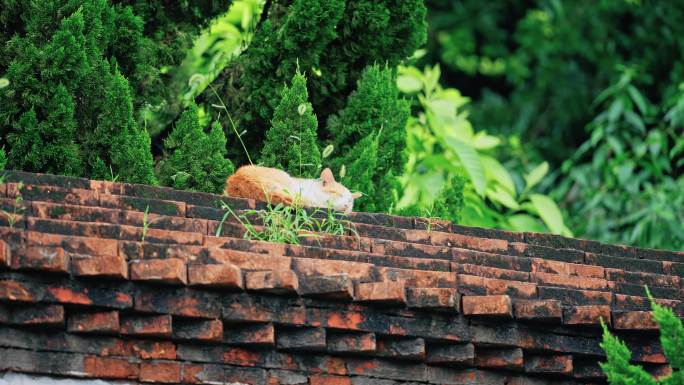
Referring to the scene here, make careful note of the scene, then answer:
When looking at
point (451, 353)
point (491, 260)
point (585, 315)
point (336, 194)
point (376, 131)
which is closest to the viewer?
point (451, 353)

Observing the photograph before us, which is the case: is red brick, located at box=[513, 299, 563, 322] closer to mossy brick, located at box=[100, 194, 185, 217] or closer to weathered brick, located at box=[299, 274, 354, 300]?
weathered brick, located at box=[299, 274, 354, 300]

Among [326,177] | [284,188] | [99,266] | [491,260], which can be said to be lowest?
[99,266]

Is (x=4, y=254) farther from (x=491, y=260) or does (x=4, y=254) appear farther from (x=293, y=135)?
(x=293, y=135)

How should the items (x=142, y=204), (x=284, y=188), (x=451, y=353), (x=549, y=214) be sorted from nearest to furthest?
(x=451, y=353) < (x=142, y=204) < (x=284, y=188) < (x=549, y=214)

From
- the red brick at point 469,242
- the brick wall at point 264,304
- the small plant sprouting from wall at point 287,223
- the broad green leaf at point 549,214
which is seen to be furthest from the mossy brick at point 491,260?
the broad green leaf at point 549,214

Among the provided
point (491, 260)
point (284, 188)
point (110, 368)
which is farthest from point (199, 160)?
point (110, 368)

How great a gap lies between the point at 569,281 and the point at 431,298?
4.18ft

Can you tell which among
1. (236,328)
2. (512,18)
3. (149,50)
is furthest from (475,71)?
(236,328)

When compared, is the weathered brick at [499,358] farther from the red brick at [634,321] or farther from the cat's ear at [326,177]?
the cat's ear at [326,177]

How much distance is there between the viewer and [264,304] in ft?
17.5

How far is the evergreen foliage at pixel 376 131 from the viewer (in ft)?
27.0

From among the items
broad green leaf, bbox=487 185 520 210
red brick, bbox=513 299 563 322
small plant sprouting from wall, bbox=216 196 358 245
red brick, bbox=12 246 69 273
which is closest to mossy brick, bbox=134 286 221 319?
red brick, bbox=12 246 69 273

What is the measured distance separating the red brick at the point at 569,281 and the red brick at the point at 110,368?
226 centimetres

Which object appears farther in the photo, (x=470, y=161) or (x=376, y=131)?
(x=470, y=161)
